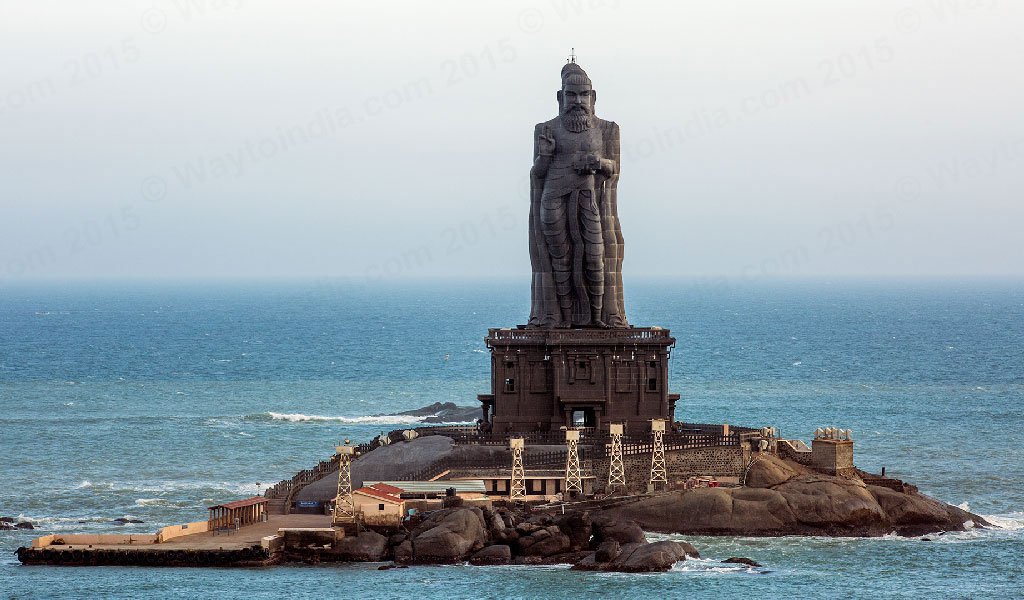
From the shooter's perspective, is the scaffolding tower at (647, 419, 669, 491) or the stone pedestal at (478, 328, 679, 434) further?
the stone pedestal at (478, 328, 679, 434)

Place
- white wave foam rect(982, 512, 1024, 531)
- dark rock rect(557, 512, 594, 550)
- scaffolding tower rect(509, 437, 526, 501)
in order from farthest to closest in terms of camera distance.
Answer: white wave foam rect(982, 512, 1024, 531)
scaffolding tower rect(509, 437, 526, 501)
dark rock rect(557, 512, 594, 550)

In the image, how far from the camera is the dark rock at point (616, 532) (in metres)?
67.5

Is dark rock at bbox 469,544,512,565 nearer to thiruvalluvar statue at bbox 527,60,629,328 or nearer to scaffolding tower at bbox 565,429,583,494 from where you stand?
scaffolding tower at bbox 565,429,583,494

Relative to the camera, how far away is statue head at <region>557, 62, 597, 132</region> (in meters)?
83.1

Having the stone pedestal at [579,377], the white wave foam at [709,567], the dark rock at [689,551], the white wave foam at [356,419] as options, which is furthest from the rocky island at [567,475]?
the white wave foam at [356,419]

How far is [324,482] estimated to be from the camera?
246ft

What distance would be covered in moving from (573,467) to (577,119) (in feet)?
53.8

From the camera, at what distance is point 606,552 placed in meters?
64.8

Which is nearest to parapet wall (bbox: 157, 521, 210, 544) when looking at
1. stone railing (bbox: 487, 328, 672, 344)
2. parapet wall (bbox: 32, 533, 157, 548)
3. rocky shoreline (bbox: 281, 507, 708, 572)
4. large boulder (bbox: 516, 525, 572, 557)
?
parapet wall (bbox: 32, 533, 157, 548)

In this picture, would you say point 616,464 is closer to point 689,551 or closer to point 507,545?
point 689,551

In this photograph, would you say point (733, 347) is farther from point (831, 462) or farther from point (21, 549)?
point (21, 549)

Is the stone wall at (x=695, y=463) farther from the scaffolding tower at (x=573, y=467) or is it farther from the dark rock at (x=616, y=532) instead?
the dark rock at (x=616, y=532)

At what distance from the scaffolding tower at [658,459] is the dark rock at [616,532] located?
7329 mm

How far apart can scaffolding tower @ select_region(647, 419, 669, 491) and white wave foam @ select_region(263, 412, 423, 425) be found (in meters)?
44.3
